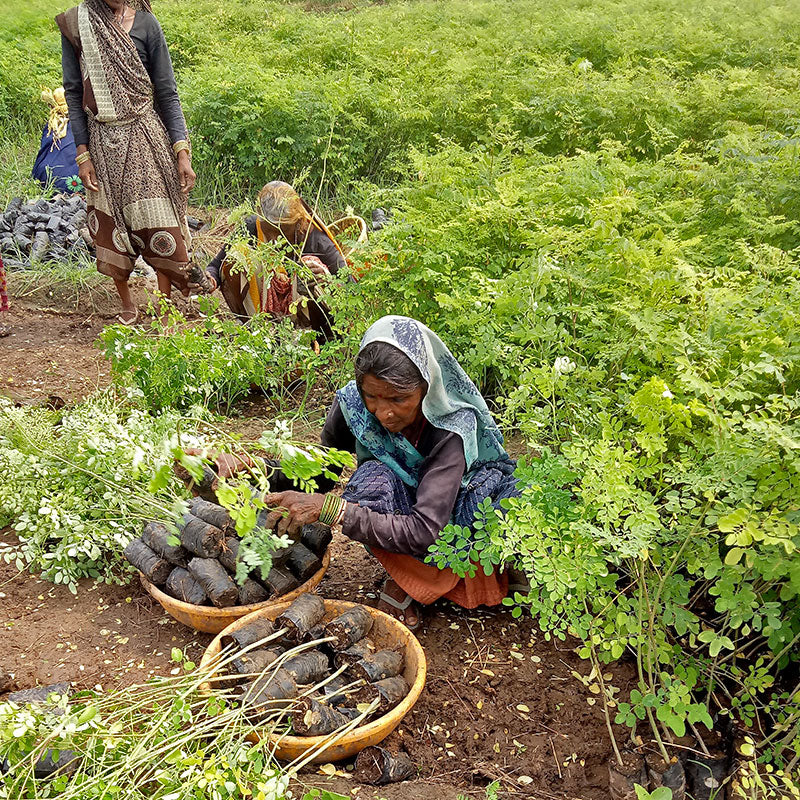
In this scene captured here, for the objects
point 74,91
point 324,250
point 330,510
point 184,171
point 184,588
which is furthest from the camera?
point 324,250

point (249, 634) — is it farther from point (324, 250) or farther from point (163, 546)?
point (324, 250)

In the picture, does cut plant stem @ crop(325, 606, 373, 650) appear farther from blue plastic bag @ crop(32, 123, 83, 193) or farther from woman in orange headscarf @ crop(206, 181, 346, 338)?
blue plastic bag @ crop(32, 123, 83, 193)

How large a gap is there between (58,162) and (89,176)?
3.23m

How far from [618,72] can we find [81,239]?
5164 millimetres

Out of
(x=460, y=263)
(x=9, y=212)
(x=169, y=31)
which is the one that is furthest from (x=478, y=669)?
(x=169, y=31)

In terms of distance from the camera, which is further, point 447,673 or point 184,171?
point 184,171

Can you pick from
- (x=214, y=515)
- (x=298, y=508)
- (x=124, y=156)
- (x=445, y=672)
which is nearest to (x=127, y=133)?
(x=124, y=156)

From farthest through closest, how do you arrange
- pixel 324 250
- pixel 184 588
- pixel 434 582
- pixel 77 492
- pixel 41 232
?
pixel 41 232, pixel 324 250, pixel 77 492, pixel 434 582, pixel 184 588

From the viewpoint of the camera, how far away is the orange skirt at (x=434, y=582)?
2791 millimetres

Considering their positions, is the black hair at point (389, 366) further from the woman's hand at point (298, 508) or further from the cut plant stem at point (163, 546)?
the cut plant stem at point (163, 546)

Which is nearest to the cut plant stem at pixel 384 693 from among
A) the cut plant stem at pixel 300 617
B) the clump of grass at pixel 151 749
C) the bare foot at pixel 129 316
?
the clump of grass at pixel 151 749

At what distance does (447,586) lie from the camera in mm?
2797

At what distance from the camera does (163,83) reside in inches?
181

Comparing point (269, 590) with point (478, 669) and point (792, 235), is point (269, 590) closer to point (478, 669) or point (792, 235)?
point (478, 669)
